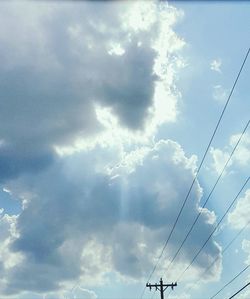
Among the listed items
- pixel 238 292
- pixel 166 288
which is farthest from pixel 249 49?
pixel 166 288

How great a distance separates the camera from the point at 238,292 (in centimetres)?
5338

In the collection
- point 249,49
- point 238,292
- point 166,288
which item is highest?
point 166,288

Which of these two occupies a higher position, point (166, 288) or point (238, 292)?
point (166, 288)

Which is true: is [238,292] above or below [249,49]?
below

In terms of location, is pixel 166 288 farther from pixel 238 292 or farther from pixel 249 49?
pixel 249 49

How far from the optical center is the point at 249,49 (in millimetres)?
44531

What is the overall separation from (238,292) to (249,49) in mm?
17361

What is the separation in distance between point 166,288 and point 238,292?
24.4 metres

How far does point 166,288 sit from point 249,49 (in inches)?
1489

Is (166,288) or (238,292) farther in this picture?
(166,288)

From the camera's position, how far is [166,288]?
3041 inches

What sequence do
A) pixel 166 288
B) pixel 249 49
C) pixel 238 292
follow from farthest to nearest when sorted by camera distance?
pixel 166 288 < pixel 238 292 < pixel 249 49

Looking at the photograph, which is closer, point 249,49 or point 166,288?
point 249,49

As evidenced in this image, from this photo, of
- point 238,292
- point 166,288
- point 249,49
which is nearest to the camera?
point 249,49
